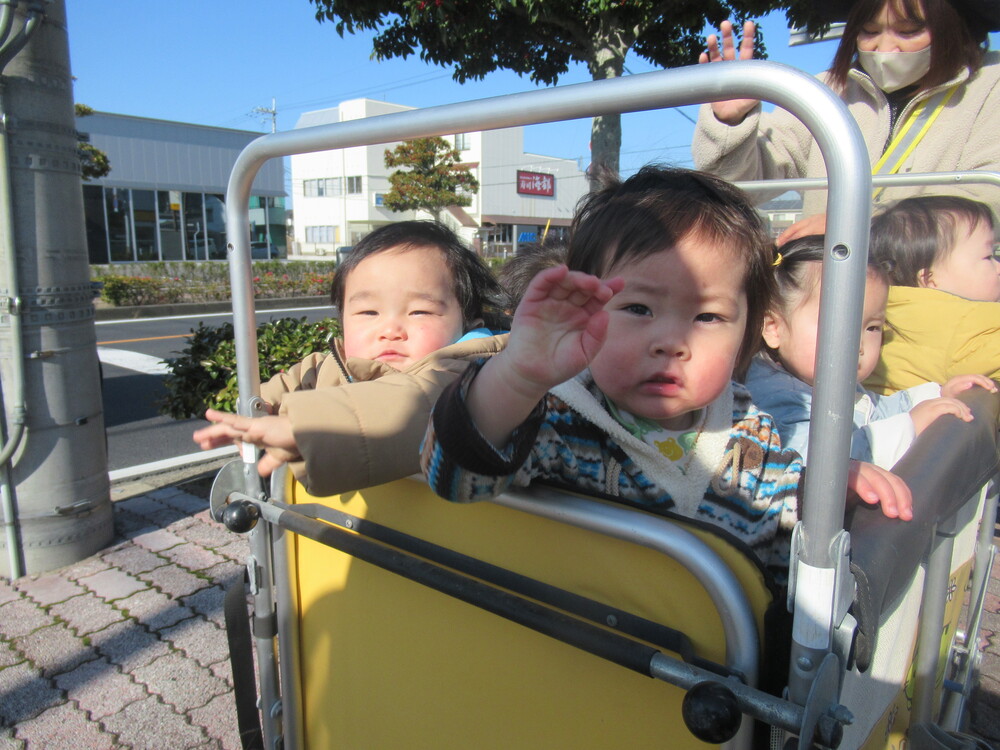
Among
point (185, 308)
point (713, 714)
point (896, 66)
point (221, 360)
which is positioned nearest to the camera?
point (713, 714)

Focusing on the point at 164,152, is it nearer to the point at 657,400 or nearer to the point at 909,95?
the point at 909,95

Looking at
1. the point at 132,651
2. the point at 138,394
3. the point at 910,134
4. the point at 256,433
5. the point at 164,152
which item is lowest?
the point at 132,651

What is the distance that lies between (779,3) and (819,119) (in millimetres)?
5742

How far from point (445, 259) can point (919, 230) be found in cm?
149

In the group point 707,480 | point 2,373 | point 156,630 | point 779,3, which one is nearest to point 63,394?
point 2,373

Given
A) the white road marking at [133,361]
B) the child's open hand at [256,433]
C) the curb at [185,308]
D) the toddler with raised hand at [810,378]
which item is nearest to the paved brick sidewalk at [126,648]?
the child's open hand at [256,433]

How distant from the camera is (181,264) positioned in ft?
61.0

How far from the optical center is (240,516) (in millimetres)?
1375

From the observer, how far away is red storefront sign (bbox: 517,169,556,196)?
44.0 meters

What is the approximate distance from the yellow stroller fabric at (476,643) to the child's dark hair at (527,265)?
1.03 meters

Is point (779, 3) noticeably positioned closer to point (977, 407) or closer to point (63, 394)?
point (977, 407)

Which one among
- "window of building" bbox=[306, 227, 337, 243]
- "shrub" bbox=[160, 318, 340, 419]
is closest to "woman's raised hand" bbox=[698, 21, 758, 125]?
"shrub" bbox=[160, 318, 340, 419]

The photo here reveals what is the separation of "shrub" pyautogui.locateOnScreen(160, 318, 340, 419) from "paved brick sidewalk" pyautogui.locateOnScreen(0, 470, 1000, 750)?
2.56ft

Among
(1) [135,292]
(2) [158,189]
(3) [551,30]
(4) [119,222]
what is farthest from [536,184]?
(3) [551,30]
